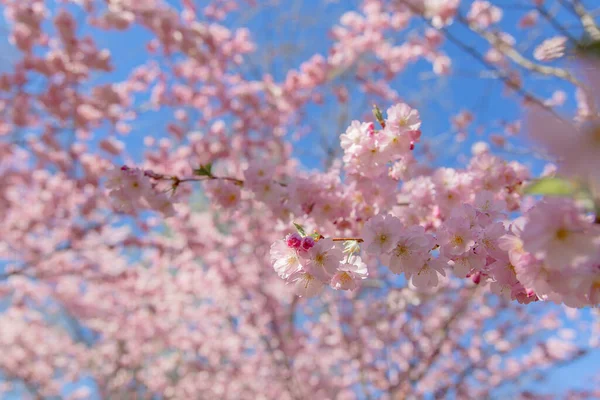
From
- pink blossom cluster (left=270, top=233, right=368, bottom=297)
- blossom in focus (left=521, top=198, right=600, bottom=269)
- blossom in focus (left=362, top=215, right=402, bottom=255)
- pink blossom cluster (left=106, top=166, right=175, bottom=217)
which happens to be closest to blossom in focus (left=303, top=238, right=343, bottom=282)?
pink blossom cluster (left=270, top=233, right=368, bottom=297)

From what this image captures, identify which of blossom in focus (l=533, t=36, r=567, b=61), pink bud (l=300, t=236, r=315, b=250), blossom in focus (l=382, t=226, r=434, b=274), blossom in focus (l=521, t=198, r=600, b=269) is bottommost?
blossom in focus (l=521, t=198, r=600, b=269)

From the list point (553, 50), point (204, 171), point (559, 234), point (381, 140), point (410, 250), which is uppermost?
point (204, 171)

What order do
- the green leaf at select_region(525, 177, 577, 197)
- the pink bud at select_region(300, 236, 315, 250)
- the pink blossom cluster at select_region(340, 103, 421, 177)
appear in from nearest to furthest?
the green leaf at select_region(525, 177, 577, 197) → the pink bud at select_region(300, 236, 315, 250) → the pink blossom cluster at select_region(340, 103, 421, 177)

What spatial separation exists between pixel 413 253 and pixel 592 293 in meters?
0.46

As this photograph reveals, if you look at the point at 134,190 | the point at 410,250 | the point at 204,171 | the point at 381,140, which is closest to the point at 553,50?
the point at 381,140

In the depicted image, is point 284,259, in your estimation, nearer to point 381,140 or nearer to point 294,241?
point 294,241

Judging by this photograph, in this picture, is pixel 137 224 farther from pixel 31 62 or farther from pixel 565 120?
pixel 565 120

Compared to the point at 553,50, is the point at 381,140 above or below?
above

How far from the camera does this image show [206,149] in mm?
6113

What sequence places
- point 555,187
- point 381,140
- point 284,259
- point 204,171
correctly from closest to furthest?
point 555,187 → point 284,259 → point 381,140 → point 204,171

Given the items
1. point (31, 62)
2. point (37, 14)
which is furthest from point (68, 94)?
point (37, 14)

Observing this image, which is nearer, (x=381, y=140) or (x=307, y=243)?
(x=307, y=243)

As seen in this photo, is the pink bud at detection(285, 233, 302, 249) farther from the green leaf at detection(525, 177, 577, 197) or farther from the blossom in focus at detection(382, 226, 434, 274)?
the green leaf at detection(525, 177, 577, 197)

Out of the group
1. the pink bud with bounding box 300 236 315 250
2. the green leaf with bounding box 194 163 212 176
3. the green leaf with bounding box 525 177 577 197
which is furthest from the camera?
the green leaf with bounding box 194 163 212 176
